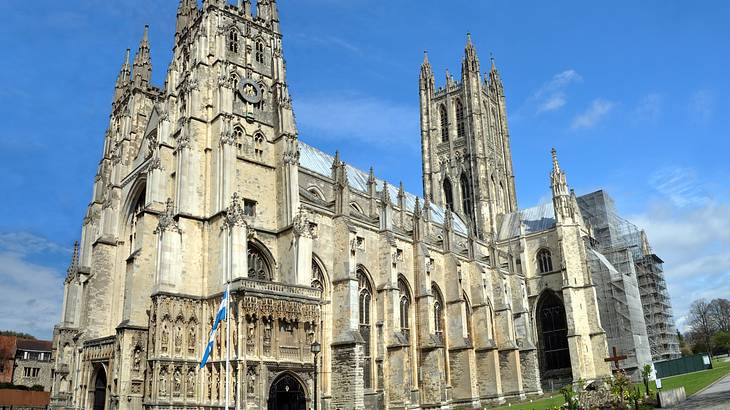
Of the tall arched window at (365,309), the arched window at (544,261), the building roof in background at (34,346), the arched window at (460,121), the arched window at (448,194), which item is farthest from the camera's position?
the arched window at (460,121)

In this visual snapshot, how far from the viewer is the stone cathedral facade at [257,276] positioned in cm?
2717

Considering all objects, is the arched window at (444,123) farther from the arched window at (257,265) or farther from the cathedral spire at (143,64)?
the arched window at (257,265)

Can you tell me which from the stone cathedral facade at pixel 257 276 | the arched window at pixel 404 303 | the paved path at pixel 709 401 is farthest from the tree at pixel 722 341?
the paved path at pixel 709 401

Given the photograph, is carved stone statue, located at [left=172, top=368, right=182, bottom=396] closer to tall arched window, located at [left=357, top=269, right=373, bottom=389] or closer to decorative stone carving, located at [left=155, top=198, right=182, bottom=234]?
decorative stone carving, located at [left=155, top=198, right=182, bottom=234]

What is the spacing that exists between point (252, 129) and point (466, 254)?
2450cm

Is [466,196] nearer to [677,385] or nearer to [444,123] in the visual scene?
[444,123]

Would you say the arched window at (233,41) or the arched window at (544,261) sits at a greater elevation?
the arched window at (233,41)

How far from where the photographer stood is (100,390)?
3150cm

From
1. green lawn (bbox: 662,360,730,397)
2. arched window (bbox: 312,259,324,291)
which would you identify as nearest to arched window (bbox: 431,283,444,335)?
arched window (bbox: 312,259,324,291)

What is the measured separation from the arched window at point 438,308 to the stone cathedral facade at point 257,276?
0.15m

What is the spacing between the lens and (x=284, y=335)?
89.7 feet

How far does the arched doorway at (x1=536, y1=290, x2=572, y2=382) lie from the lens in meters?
51.5

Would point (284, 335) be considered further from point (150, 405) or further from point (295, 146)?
point (295, 146)

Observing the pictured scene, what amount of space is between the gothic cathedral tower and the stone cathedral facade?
13.0 metres
